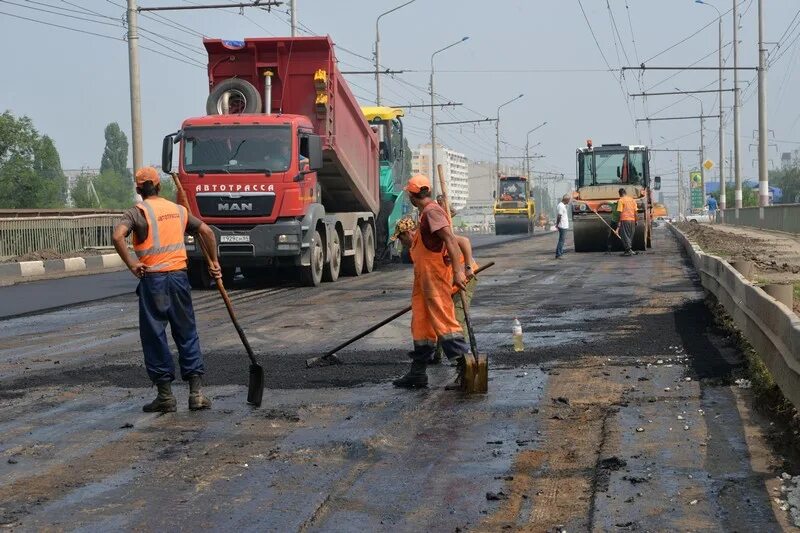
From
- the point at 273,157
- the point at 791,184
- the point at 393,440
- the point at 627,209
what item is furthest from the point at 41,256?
the point at 791,184

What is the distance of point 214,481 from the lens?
5.73 meters

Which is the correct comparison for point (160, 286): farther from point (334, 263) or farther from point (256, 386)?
point (334, 263)

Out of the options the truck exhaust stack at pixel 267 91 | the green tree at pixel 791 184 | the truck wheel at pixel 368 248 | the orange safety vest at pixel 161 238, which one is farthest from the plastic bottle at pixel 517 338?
the green tree at pixel 791 184

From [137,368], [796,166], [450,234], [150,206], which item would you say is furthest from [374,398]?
[796,166]

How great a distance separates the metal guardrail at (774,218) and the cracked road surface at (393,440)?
84.9ft

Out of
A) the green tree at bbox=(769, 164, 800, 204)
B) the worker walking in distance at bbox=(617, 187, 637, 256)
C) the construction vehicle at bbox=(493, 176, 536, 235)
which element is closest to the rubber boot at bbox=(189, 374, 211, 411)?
the worker walking in distance at bbox=(617, 187, 637, 256)

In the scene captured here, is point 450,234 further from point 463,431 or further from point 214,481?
point 214,481

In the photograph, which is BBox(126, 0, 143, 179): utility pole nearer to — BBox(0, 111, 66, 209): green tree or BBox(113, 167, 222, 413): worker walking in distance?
BBox(113, 167, 222, 413): worker walking in distance

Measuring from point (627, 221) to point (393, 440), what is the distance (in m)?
24.6

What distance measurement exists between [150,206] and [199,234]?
1.33 ft

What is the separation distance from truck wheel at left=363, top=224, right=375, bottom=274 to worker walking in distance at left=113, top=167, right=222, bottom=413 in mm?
16027

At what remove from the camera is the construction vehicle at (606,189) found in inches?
1286

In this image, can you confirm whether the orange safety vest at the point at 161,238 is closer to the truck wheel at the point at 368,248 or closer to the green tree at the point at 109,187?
the truck wheel at the point at 368,248

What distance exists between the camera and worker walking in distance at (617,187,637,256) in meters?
30.4
